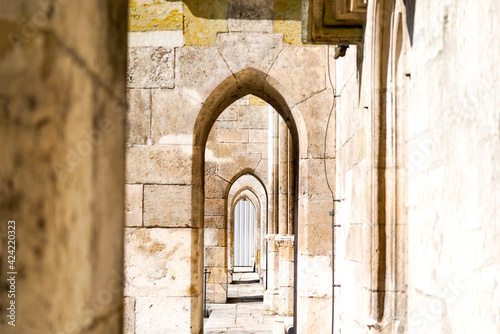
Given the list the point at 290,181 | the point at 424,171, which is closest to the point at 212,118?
the point at 424,171

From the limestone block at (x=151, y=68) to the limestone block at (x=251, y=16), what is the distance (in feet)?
2.24

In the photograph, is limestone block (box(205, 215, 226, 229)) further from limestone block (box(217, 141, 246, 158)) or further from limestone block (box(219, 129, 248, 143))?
limestone block (box(219, 129, 248, 143))

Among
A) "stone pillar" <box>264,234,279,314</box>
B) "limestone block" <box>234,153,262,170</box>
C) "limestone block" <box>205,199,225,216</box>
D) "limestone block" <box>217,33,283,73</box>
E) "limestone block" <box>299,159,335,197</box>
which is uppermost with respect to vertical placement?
"limestone block" <box>217,33,283,73</box>

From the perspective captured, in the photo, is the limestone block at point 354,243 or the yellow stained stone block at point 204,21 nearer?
the limestone block at point 354,243

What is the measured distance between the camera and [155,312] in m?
5.26

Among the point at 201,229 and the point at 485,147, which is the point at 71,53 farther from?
the point at 201,229

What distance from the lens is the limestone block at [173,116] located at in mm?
5395

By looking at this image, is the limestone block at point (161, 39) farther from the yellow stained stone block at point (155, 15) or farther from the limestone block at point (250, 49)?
the limestone block at point (250, 49)

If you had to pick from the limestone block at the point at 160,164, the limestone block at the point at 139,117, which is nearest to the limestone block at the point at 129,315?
the limestone block at the point at 160,164

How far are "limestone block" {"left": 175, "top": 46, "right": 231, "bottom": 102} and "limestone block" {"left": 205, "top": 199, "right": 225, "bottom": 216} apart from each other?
840cm

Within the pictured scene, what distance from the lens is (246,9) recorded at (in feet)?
18.1

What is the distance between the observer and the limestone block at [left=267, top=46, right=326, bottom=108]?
5.51m

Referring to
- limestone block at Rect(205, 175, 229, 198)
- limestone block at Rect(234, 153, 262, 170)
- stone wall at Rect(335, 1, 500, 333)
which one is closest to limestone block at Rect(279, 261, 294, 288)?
limestone block at Rect(205, 175, 229, 198)

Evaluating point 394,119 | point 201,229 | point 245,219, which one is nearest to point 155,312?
point 201,229
